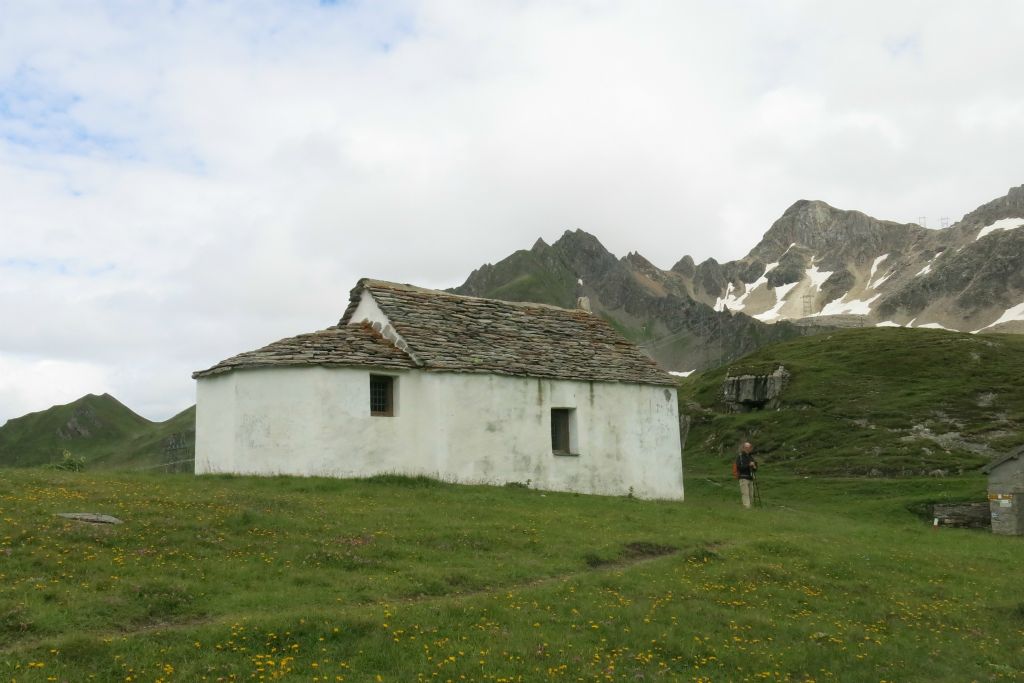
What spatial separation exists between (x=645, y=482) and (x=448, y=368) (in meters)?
9.69

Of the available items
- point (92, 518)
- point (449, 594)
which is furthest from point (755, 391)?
point (92, 518)

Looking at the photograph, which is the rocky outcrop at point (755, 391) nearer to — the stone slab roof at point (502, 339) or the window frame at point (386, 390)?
the stone slab roof at point (502, 339)

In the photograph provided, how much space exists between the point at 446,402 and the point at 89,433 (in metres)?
106

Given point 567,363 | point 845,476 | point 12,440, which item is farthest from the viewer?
point 12,440

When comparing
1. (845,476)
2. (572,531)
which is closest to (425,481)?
(572,531)

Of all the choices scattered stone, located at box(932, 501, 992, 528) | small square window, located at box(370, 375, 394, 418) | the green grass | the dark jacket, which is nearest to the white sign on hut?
small square window, located at box(370, 375, 394, 418)

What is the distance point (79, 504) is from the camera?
61.2 ft

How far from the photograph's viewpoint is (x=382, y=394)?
95.6 ft

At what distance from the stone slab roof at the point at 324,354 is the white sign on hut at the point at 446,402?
2.5 inches

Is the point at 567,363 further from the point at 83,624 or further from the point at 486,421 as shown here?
the point at 83,624

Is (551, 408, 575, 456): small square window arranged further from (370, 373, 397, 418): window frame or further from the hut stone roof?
(370, 373, 397, 418): window frame

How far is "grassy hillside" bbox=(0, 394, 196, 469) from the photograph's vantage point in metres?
109

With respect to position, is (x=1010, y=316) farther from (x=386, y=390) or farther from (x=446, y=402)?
(x=386, y=390)

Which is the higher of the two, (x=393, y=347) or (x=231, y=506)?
(x=393, y=347)
